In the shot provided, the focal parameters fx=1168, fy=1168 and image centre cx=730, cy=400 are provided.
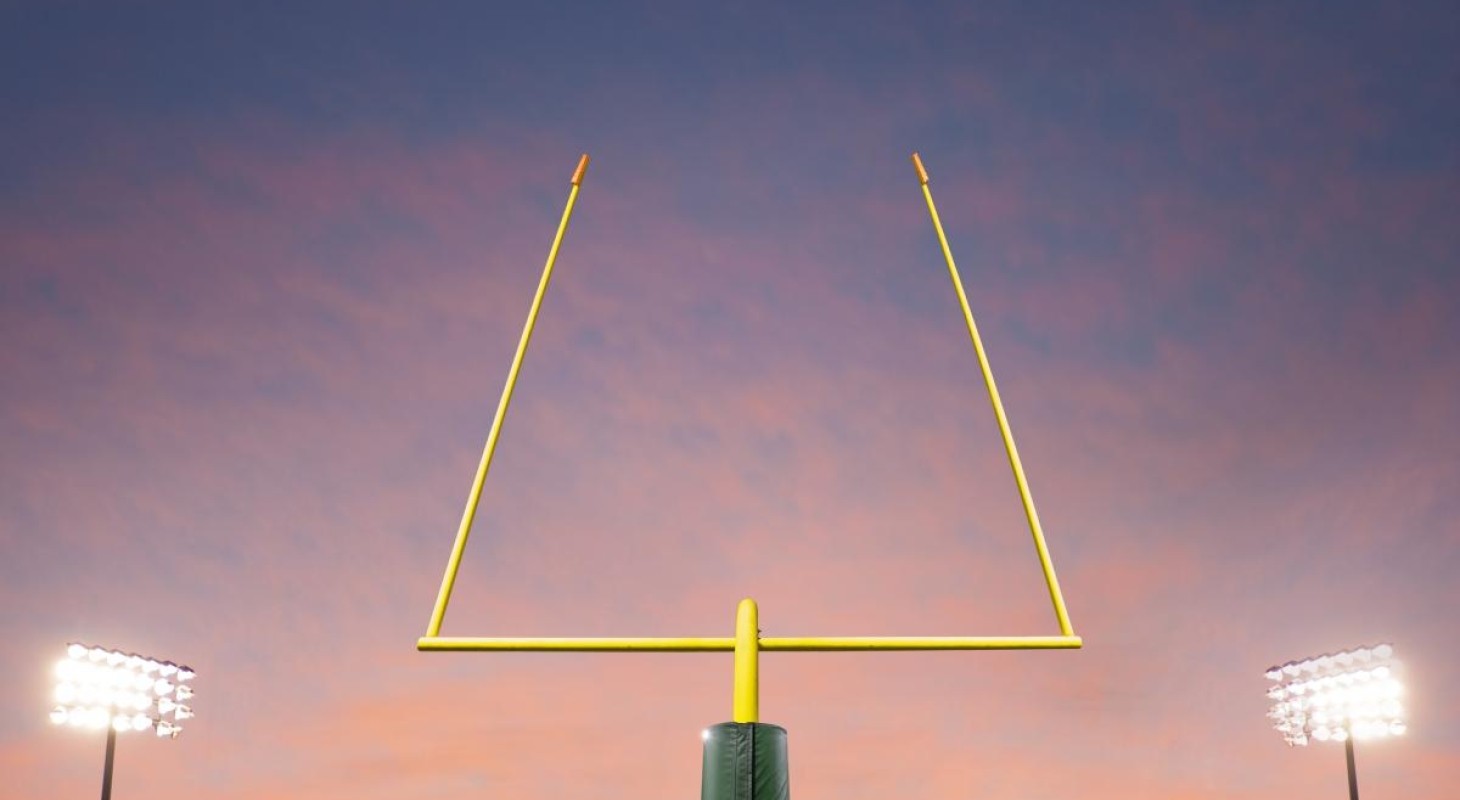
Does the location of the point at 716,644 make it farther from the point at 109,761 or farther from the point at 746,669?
the point at 109,761

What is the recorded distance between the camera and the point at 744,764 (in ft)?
9.93

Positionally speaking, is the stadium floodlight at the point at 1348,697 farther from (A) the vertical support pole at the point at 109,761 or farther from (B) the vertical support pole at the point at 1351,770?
(A) the vertical support pole at the point at 109,761

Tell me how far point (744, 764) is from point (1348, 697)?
1597 cm

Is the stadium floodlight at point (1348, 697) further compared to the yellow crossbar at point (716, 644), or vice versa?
the stadium floodlight at point (1348, 697)

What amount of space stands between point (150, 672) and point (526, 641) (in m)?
14.0

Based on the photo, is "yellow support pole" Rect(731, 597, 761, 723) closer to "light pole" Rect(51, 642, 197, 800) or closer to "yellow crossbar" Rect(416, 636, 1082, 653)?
"yellow crossbar" Rect(416, 636, 1082, 653)

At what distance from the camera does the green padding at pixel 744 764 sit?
3021mm

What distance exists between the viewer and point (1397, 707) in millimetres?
15969

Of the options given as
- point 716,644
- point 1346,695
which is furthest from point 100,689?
point 1346,695

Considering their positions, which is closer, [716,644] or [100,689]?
[716,644]

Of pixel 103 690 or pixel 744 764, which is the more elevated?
pixel 103 690

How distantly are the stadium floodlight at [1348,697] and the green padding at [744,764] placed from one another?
51.6ft

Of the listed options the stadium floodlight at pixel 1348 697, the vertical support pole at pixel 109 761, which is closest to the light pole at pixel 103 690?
the vertical support pole at pixel 109 761

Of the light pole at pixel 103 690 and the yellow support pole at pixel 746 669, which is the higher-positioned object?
the light pole at pixel 103 690
